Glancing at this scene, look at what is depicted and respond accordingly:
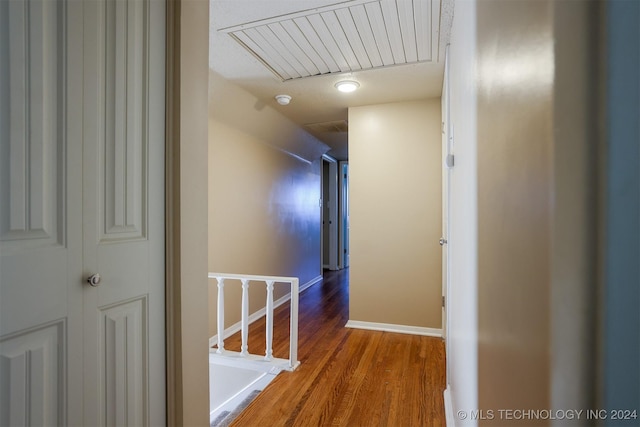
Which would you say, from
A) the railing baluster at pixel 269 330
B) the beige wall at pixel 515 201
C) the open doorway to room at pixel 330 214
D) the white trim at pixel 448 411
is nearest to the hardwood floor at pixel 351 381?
the white trim at pixel 448 411

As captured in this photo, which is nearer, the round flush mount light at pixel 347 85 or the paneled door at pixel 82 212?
the paneled door at pixel 82 212

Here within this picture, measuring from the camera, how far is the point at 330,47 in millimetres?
1972

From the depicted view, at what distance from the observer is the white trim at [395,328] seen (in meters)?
2.87

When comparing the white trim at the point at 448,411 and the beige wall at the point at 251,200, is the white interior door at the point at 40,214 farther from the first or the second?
the beige wall at the point at 251,200

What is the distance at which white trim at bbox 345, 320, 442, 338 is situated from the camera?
2.87m

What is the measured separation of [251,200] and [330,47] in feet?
5.98

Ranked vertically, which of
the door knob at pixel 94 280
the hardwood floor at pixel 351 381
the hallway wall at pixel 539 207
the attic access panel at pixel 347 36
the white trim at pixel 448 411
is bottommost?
the hardwood floor at pixel 351 381

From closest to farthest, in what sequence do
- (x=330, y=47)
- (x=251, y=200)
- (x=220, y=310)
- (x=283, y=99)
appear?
1. (x=330, y=47)
2. (x=220, y=310)
3. (x=283, y=99)
4. (x=251, y=200)

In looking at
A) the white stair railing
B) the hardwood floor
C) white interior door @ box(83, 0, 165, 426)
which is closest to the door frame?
the hardwood floor

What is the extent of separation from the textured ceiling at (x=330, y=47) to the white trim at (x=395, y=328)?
7.09 ft

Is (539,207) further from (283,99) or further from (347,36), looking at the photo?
(283,99)

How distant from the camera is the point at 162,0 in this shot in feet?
3.36

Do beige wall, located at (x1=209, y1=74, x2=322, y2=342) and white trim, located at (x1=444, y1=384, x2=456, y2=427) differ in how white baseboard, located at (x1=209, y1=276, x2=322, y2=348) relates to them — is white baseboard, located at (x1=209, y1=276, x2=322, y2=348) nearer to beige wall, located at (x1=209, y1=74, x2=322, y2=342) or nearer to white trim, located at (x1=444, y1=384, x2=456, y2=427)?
beige wall, located at (x1=209, y1=74, x2=322, y2=342)

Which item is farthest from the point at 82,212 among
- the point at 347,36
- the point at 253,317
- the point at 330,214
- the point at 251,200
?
the point at 330,214
